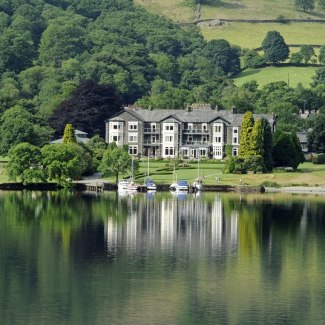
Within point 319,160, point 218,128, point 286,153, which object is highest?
point 218,128

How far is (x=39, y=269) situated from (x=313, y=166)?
7435cm

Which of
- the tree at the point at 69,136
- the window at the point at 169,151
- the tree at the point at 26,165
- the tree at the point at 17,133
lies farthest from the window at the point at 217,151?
the tree at the point at 26,165

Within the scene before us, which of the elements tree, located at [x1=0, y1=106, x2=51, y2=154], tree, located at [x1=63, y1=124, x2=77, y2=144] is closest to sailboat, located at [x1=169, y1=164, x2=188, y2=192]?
tree, located at [x1=63, y1=124, x2=77, y2=144]

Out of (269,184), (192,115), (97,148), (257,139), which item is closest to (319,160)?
(257,139)

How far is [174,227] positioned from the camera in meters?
86.3

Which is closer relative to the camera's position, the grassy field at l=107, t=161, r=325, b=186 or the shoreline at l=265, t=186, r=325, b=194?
the shoreline at l=265, t=186, r=325, b=194

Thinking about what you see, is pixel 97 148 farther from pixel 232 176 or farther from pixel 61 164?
pixel 61 164

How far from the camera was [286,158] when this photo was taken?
132 meters

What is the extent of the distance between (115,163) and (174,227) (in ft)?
125

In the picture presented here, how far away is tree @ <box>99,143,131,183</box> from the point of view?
124 m

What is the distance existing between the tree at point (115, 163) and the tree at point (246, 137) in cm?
1276

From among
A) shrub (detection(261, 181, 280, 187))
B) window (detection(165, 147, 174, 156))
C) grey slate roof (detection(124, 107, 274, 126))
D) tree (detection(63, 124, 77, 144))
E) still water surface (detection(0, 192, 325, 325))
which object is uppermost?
grey slate roof (detection(124, 107, 274, 126))

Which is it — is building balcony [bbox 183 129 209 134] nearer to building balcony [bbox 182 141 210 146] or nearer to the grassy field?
building balcony [bbox 182 141 210 146]

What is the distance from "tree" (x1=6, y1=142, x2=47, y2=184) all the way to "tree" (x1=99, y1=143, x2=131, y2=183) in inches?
270
